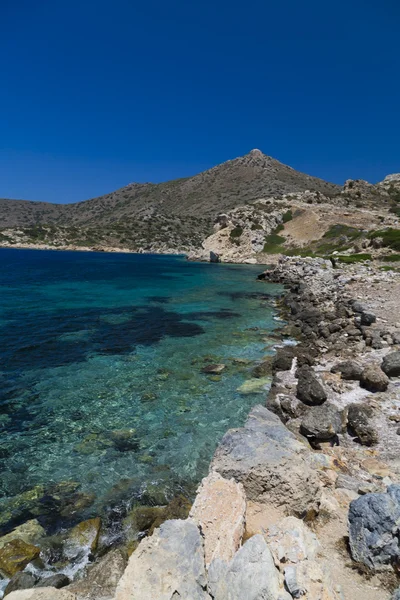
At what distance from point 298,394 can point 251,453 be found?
242 inches

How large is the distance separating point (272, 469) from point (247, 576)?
2283 millimetres

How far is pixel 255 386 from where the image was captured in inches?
570

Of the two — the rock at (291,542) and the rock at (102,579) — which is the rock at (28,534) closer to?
the rock at (102,579)

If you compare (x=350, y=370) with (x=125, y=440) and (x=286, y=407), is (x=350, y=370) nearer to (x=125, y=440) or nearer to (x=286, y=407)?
(x=286, y=407)

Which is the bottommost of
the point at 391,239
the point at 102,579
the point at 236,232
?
the point at 102,579

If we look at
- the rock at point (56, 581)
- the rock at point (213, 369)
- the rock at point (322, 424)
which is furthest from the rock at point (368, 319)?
the rock at point (56, 581)

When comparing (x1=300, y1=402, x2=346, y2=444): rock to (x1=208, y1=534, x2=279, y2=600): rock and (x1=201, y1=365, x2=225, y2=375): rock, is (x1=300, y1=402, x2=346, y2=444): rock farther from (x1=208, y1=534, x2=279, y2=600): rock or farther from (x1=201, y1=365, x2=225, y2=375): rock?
(x1=201, y1=365, x2=225, y2=375): rock

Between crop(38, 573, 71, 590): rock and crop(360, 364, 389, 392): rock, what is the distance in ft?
34.4

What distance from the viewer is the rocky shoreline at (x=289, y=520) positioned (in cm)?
409

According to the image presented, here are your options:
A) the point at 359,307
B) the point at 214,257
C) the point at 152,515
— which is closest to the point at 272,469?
the point at 152,515

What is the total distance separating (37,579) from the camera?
6.18 meters

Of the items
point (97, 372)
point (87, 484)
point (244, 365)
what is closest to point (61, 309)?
point (97, 372)

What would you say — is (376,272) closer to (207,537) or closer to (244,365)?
(244,365)

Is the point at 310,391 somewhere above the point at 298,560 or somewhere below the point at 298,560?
below
